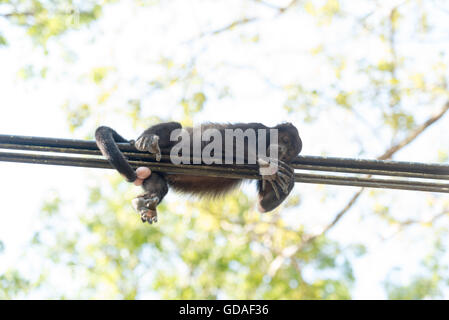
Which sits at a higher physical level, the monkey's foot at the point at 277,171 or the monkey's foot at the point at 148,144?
the monkey's foot at the point at 148,144

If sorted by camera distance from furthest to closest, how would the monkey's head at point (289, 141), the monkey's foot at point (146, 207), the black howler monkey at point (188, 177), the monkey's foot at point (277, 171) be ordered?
1. the monkey's head at point (289, 141)
2. the monkey's foot at point (146, 207)
3. the monkey's foot at point (277, 171)
4. the black howler monkey at point (188, 177)

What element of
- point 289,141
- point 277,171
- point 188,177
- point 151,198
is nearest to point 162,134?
point 151,198

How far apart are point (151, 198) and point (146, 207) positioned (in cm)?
16

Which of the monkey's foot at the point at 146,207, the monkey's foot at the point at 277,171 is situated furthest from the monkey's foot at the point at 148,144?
the monkey's foot at the point at 277,171

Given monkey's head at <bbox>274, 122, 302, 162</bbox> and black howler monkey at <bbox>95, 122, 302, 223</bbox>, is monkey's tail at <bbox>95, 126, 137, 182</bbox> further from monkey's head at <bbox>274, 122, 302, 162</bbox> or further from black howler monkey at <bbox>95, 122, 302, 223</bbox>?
monkey's head at <bbox>274, 122, 302, 162</bbox>

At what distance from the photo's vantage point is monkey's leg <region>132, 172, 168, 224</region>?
458 cm

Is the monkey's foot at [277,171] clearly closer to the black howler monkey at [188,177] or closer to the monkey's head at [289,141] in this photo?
the black howler monkey at [188,177]

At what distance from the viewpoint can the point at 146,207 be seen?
464cm

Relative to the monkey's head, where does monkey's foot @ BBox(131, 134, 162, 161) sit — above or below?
below

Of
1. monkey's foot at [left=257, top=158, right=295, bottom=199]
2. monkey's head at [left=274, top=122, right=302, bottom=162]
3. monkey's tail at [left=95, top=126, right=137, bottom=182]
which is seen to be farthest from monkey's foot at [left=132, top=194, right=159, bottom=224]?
monkey's head at [left=274, top=122, right=302, bottom=162]

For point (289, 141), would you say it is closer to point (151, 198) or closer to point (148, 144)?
point (151, 198)

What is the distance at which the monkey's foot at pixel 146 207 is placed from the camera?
14.9 ft
